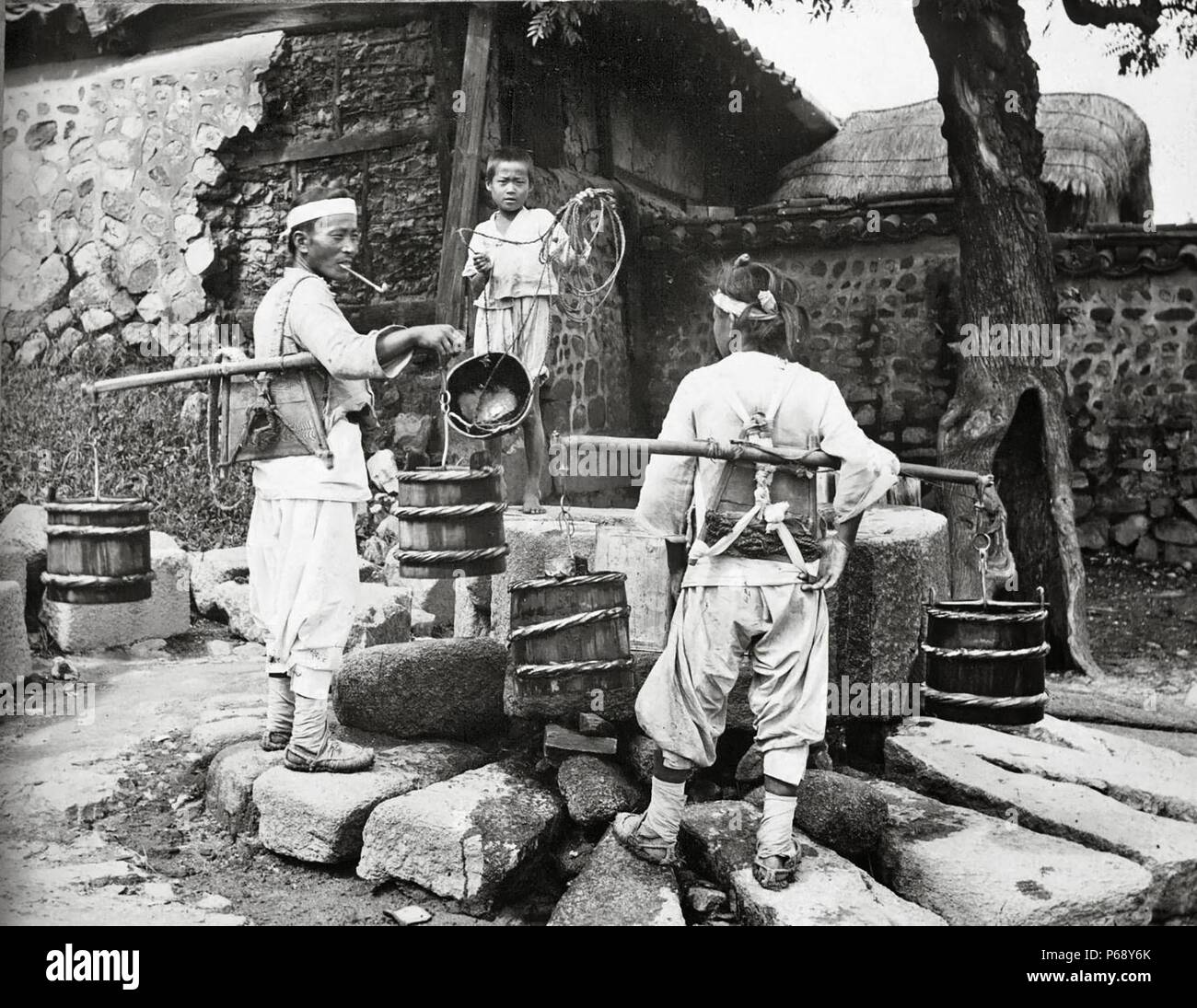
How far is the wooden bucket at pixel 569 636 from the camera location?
12.9 ft

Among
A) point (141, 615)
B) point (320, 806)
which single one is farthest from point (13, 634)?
point (320, 806)

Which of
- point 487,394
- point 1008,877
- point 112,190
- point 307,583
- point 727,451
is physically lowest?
point 1008,877

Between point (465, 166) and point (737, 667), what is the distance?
3.31 metres

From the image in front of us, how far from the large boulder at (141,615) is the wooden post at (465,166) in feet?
5.79

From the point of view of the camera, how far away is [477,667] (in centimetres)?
491

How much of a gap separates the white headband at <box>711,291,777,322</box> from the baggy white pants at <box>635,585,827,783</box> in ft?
2.89

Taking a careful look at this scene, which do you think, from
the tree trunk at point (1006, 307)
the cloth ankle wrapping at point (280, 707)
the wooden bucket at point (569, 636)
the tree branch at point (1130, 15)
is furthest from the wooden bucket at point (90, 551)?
the tree branch at point (1130, 15)

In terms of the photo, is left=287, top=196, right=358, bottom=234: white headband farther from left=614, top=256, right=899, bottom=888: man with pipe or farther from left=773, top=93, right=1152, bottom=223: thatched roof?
left=773, top=93, right=1152, bottom=223: thatched roof

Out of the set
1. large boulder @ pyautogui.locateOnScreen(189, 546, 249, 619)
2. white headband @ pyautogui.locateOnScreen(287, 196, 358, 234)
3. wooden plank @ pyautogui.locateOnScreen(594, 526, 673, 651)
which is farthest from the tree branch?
large boulder @ pyautogui.locateOnScreen(189, 546, 249, 619)

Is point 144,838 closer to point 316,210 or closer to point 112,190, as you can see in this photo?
point 316,210

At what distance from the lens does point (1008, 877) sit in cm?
391

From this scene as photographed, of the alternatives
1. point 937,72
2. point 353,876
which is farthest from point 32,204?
point 937,72

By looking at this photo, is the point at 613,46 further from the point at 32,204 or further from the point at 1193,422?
the point at 1193,422

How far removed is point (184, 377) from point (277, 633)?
1.02m
